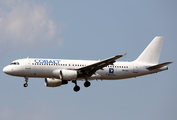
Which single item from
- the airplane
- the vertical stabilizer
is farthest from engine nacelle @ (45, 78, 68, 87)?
the vertical stabilizer

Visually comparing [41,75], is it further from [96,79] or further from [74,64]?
[96,79]

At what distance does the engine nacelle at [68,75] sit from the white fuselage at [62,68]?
87cm

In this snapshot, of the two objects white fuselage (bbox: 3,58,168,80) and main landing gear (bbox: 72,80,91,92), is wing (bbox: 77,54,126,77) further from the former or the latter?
main landing gear (bbox: 72,80,91,92)

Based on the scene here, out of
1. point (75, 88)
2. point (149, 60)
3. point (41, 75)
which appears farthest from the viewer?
point (149, 60)

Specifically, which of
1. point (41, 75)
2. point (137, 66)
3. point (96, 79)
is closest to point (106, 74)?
point (96, 79)

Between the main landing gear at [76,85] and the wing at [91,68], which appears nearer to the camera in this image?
the wing at [91,68]

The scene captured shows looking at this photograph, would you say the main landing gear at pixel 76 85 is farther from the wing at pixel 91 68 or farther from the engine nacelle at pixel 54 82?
the engine nacelle at pixel 54 82

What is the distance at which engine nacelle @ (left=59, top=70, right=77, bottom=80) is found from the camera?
5312 centimetres

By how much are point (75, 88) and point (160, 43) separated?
1724 centimetres

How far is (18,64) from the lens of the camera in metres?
53.6

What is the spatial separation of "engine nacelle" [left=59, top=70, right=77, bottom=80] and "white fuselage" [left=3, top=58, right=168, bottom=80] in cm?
87

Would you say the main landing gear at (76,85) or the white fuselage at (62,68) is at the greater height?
the white fuselage at (62,68)

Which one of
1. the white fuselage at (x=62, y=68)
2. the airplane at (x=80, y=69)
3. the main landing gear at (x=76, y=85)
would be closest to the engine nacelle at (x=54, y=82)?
the airplane at (x=80, y=69)

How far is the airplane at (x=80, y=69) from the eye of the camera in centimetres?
5312
